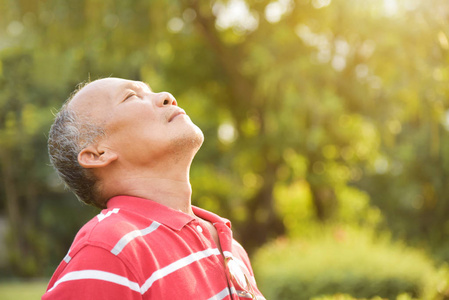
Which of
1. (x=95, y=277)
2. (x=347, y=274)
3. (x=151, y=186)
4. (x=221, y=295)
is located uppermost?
(x=151, y=186)

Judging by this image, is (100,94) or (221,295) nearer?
(221,295)

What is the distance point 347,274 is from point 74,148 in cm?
519

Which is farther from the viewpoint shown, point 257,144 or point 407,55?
point 257,144

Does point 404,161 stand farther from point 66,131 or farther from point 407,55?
point 66,131

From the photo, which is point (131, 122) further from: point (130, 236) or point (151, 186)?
point (130, 236)

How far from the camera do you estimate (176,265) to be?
1.16 m

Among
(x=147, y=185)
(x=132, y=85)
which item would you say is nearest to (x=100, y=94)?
(x=132, y=85)

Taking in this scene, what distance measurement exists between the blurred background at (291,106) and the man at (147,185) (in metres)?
2.77

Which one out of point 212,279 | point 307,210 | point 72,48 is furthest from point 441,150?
point 212,279

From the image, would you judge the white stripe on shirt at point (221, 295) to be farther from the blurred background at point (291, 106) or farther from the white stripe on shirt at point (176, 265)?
the blurred background at point (291, 106)

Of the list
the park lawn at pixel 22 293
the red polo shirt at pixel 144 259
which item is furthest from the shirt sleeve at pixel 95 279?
the park lawn at pixel 22 293

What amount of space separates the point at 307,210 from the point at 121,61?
8.72 m

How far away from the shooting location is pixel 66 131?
1.41m

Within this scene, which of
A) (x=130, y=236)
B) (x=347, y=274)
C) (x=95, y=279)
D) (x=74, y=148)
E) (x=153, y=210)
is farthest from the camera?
(x=347, y=274)
